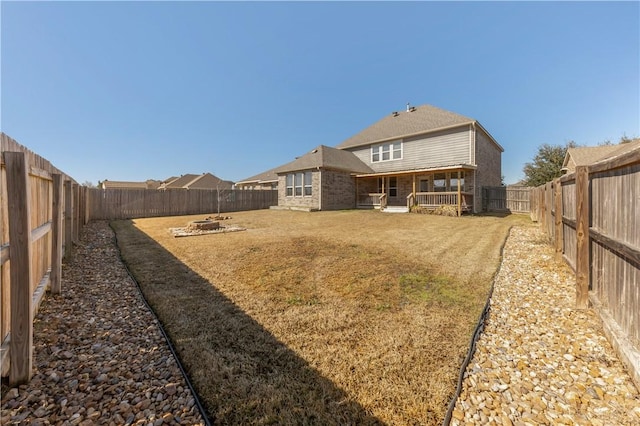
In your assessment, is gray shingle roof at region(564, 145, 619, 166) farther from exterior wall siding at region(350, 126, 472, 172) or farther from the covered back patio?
the covered back patio

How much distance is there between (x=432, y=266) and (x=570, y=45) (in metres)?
12.2

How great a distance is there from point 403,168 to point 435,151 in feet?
7.78

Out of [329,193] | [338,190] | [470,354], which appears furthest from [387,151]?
[470,354]

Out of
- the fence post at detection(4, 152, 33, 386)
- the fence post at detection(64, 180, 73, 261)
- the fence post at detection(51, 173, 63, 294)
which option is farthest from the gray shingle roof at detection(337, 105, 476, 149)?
the fence post at detection(4, 152, 33, 386)

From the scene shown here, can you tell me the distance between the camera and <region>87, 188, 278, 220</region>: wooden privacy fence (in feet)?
51.6

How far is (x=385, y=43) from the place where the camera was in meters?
15.6

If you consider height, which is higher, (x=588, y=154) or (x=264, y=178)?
(x=588, y=154)

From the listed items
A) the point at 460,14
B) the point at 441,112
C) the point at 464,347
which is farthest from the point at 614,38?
the point at 464,347

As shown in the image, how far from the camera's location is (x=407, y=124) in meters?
19.2

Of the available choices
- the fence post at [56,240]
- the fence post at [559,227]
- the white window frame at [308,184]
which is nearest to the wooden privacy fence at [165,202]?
the white window frame at [308,184]

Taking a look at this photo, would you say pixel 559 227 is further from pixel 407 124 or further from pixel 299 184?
pixel 299 184

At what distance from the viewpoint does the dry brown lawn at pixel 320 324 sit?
1.95 m

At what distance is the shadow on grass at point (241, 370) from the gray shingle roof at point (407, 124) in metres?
17.2

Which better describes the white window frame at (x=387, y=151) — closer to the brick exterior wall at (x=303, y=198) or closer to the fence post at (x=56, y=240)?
the brick exterior wall at (x=303, y=198)
